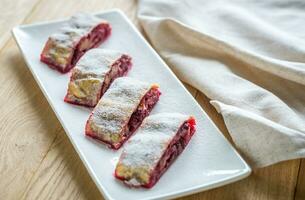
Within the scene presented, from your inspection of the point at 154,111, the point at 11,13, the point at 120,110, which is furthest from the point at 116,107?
the point at 11,13

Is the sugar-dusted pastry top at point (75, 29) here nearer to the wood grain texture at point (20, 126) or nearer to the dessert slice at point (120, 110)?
the wood grain texture at point (20, 126)

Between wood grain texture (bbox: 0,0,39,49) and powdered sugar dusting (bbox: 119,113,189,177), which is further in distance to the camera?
wood grain texture (bbox: 0,0,39,49)

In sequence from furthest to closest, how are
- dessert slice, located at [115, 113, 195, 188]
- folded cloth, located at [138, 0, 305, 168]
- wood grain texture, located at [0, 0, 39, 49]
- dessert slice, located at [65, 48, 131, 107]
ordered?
wood grain texture, located at [0, 0, 39, 49]
dessert slice, located at [65, 48, 131, 107]
folded cloth, located at [138, 0, 305, 168]
dessert slice, located at [115, 113, 195, 188]

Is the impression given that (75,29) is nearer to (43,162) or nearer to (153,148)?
(43,162)

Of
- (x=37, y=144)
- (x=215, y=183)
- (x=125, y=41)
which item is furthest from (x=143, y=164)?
(x=125, y=41)

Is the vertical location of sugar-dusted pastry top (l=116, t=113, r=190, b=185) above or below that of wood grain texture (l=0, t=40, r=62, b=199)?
above

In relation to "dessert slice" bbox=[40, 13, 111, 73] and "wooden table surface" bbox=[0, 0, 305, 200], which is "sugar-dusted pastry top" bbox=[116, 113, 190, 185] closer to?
"wooden table surface" bbox=[0, 0, 305, 200]

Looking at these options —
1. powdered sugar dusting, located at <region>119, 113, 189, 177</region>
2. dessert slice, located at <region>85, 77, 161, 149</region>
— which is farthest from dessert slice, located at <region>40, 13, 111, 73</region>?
powdered sugar dusting, located at <region>119, 113, 189, 177</region>
